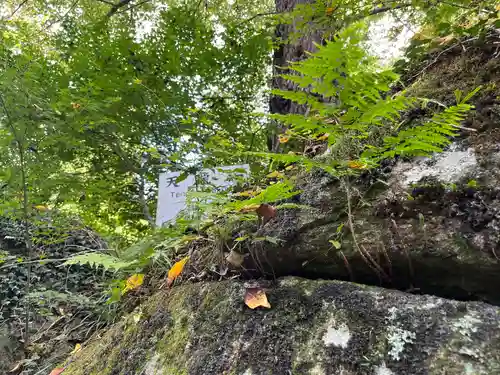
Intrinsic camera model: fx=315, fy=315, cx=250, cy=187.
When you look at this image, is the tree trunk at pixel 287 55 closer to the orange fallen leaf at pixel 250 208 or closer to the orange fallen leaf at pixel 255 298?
the orange fallen leaf at pixel 250 208

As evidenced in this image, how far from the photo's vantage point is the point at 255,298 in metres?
1.29

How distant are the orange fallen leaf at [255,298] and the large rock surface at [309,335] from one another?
1.2 inches

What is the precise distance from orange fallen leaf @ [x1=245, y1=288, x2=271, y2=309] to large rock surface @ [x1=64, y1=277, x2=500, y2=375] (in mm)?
30

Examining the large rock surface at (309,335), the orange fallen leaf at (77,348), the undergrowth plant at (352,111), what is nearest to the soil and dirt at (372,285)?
the large rock surface at (309,335)

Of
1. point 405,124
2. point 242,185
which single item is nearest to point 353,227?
point 405,124

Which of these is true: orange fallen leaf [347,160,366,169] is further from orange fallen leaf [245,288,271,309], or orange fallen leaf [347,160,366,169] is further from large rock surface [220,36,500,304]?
orange fallen leaf [245,288,271,309]

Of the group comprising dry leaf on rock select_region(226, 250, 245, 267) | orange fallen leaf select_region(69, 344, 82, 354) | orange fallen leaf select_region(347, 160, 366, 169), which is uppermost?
orange fallen leaf select_region(347, 160, 366, 169)

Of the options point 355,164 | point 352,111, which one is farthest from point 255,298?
point 352,111

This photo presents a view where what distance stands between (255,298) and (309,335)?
29 cm

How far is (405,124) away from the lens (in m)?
1.60

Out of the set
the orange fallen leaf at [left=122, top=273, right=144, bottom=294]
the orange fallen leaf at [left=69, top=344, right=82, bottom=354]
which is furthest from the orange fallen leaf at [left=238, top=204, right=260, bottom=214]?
the orange fallen leaf at [left=69, top=344, right=82, bottom=354]

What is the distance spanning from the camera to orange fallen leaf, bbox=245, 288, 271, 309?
49.1 inches

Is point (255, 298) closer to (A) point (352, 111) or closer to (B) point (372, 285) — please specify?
(B) point (372, 285)

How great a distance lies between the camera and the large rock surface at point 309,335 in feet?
2.71
